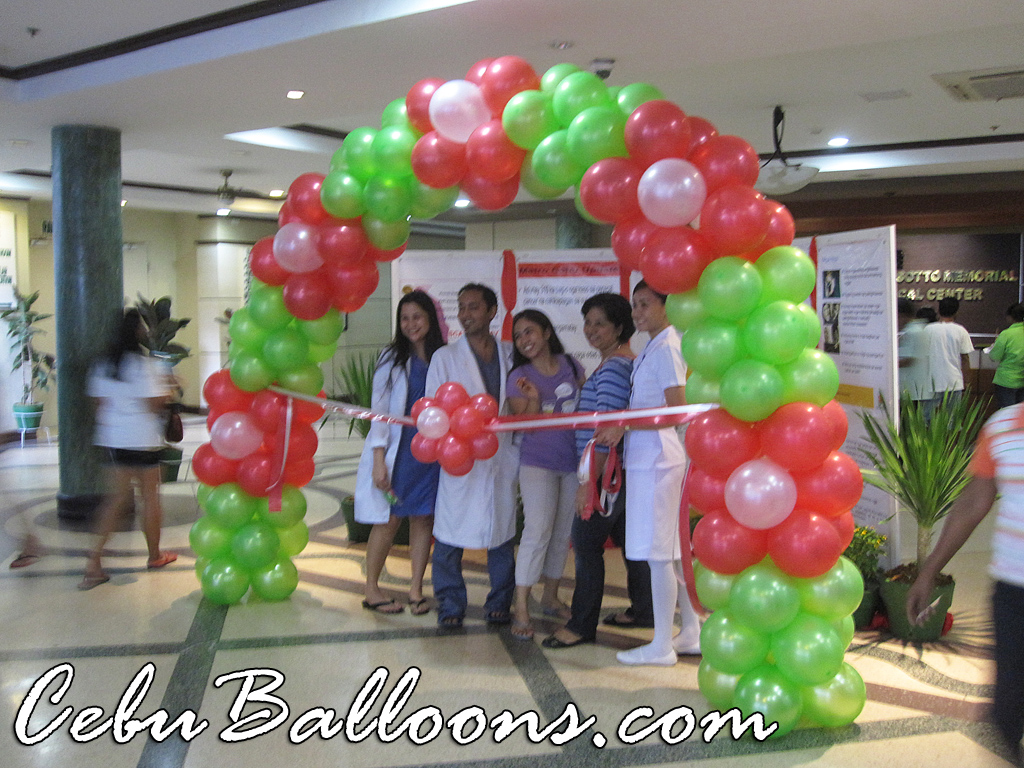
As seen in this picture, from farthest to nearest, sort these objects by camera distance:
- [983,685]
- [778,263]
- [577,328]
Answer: [577,328] → [983,685] → [778,263]

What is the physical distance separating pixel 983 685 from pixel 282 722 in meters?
2.58

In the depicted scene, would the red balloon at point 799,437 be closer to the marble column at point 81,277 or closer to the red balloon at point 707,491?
the red balloon at point 707,491

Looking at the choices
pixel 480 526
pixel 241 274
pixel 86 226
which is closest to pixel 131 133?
pixel 86 226

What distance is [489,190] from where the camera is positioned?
3270 millimetres

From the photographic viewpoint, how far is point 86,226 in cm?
596

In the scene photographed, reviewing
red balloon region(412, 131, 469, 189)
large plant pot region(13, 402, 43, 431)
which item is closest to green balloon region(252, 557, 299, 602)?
red balloon region(412, 131, 469, 189)

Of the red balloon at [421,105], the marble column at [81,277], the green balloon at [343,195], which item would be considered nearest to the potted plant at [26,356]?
the marble column at [81,277]

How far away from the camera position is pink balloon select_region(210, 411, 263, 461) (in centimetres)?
387

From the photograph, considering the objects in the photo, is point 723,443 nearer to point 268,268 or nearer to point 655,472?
point 655,472

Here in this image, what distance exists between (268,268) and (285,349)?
14.3 inches

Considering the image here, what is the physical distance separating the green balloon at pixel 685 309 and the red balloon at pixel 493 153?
0.78 meters

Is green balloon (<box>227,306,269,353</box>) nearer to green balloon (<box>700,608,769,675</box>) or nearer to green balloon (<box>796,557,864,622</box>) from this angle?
green balloon (<box>700,608,769,675</box>)

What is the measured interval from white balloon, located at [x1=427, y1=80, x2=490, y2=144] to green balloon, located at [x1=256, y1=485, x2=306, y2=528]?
1.93 metres

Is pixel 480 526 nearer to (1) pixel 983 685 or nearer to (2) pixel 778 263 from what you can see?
(2) pixel 778 263
